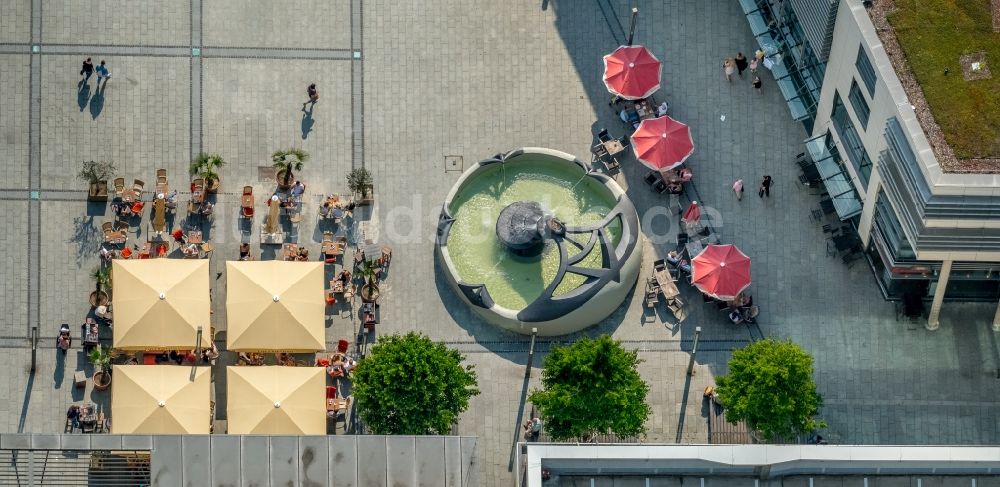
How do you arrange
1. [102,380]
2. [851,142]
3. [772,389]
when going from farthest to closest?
[102,380], [851,142], [772,389]

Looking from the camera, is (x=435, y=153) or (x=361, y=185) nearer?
(x=361, y=185)

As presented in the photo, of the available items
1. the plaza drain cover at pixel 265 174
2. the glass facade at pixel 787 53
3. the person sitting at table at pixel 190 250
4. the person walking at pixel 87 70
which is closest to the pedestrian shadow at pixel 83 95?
the person walking at pixel 87 70

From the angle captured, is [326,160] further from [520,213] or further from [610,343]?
[610,343]

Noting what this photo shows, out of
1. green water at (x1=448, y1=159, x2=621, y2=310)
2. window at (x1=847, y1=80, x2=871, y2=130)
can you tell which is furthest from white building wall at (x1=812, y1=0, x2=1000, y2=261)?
green water at (x1=448, y1=159, x2=621, y2=310)

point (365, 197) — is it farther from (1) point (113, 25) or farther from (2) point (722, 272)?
(2) point (722, 272)

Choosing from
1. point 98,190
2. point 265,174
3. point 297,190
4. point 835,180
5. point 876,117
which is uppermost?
point 265,174

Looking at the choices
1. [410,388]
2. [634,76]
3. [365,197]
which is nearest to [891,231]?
[634,76]
